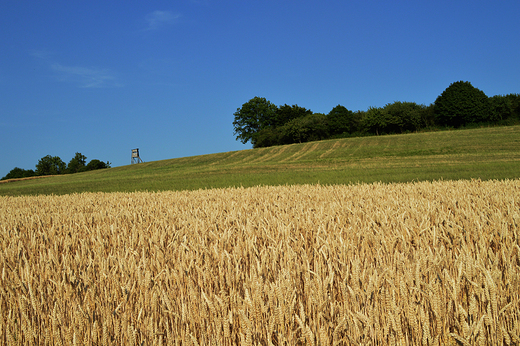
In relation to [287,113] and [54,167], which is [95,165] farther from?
[287,113]

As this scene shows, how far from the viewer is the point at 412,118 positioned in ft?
202

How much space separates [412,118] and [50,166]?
88.5 metres

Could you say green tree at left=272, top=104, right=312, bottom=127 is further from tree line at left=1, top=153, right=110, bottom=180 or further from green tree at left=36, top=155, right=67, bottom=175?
green tree at left=36, top=155, right=67, bottom=175

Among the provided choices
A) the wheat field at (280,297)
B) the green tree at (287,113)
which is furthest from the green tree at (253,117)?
the wheat field at (280,297)

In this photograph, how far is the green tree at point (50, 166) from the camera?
263 feet

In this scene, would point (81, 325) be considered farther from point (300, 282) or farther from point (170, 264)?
point (300, 282)

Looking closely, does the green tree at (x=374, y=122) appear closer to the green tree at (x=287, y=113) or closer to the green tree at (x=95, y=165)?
the green tree at (x=287, y=113)

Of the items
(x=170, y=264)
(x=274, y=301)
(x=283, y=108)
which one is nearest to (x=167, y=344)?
(x=274, y=301)

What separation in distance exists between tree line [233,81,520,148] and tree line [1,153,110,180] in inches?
1589

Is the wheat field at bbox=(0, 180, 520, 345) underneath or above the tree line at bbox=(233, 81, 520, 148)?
underneath

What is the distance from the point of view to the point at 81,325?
1476 mm

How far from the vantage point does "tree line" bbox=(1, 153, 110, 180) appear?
244ft

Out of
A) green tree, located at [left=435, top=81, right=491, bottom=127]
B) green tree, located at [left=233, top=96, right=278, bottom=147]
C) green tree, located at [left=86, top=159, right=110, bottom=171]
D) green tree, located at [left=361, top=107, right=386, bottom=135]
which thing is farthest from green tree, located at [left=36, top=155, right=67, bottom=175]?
green tree, located at [left=435, top=81, right=491, bottom=127]

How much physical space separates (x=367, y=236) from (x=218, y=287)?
1.46 meters
